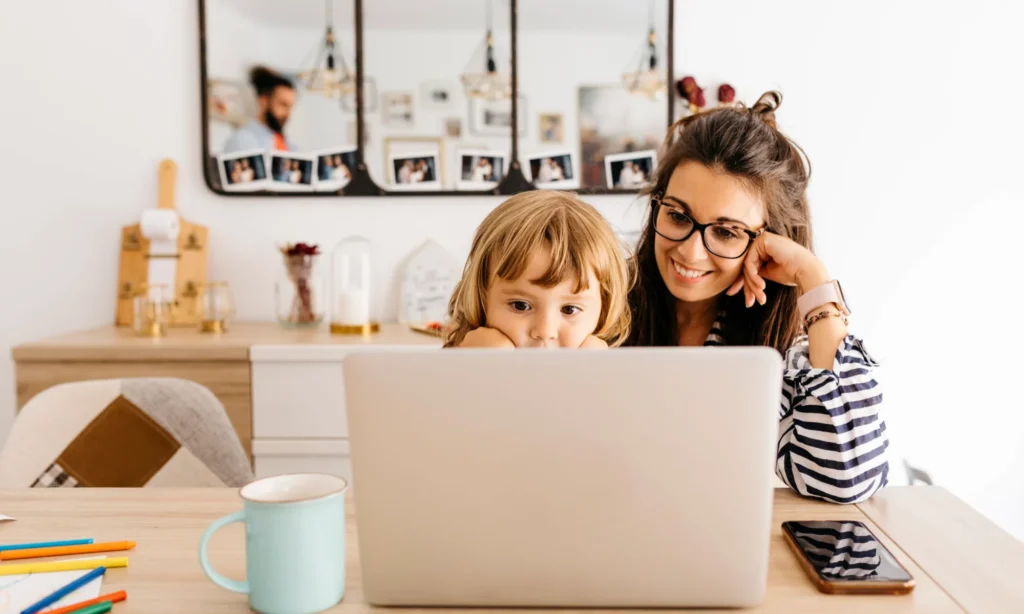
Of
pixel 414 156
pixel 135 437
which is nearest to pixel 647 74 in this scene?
pixel 414 156

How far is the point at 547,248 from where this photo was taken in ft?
3.60

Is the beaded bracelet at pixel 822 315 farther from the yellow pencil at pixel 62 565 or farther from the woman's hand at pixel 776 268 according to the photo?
the yellow pencil at pixel 62 565

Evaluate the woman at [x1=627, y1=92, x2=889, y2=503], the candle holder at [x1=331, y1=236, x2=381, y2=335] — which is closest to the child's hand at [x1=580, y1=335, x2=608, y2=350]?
the woman at [x1=627, y1=92, x2=889, y2=503]

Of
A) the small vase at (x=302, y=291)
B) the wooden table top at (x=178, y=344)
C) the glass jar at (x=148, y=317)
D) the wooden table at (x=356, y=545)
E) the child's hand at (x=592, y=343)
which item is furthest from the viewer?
the small vase at (x=302, y=291)

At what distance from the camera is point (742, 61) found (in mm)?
2529

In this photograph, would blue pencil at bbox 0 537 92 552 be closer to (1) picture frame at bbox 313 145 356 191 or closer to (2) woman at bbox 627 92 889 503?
(2) woman at bbox 627 92 889 503

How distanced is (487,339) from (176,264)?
177 centimetres

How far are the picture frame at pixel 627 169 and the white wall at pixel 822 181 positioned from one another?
0.07 meters

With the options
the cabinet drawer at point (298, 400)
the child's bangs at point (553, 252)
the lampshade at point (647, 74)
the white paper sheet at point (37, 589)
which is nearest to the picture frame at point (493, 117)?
the lampshade at point (647, 74)

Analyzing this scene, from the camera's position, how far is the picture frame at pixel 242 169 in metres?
2.56

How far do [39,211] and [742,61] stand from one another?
228cm

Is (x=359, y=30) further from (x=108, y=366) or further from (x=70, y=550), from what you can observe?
(x=70, y=550)

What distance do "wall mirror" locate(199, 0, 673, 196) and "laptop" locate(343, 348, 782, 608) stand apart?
2003 millimetres

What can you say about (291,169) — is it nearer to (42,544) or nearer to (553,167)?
(553,167)
